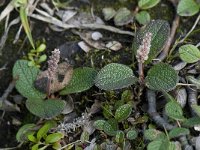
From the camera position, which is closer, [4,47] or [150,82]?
[150,82]

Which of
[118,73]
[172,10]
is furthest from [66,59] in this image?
[172,10]

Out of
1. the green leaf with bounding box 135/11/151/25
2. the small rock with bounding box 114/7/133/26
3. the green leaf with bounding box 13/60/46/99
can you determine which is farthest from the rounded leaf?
the green leaf with bounding box 135/11/151/25

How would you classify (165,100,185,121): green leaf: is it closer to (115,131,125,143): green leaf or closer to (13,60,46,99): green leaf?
(115,131,125,143): green leaf

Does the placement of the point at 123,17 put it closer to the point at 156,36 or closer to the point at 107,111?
the point at 156,36

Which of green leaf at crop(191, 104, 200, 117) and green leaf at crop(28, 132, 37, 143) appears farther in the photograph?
green leaf at crop(28, 132, 37, 143)

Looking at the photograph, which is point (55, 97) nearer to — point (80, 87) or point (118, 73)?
point (80, 87)

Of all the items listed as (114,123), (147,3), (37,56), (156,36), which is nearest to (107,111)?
(114,123)
